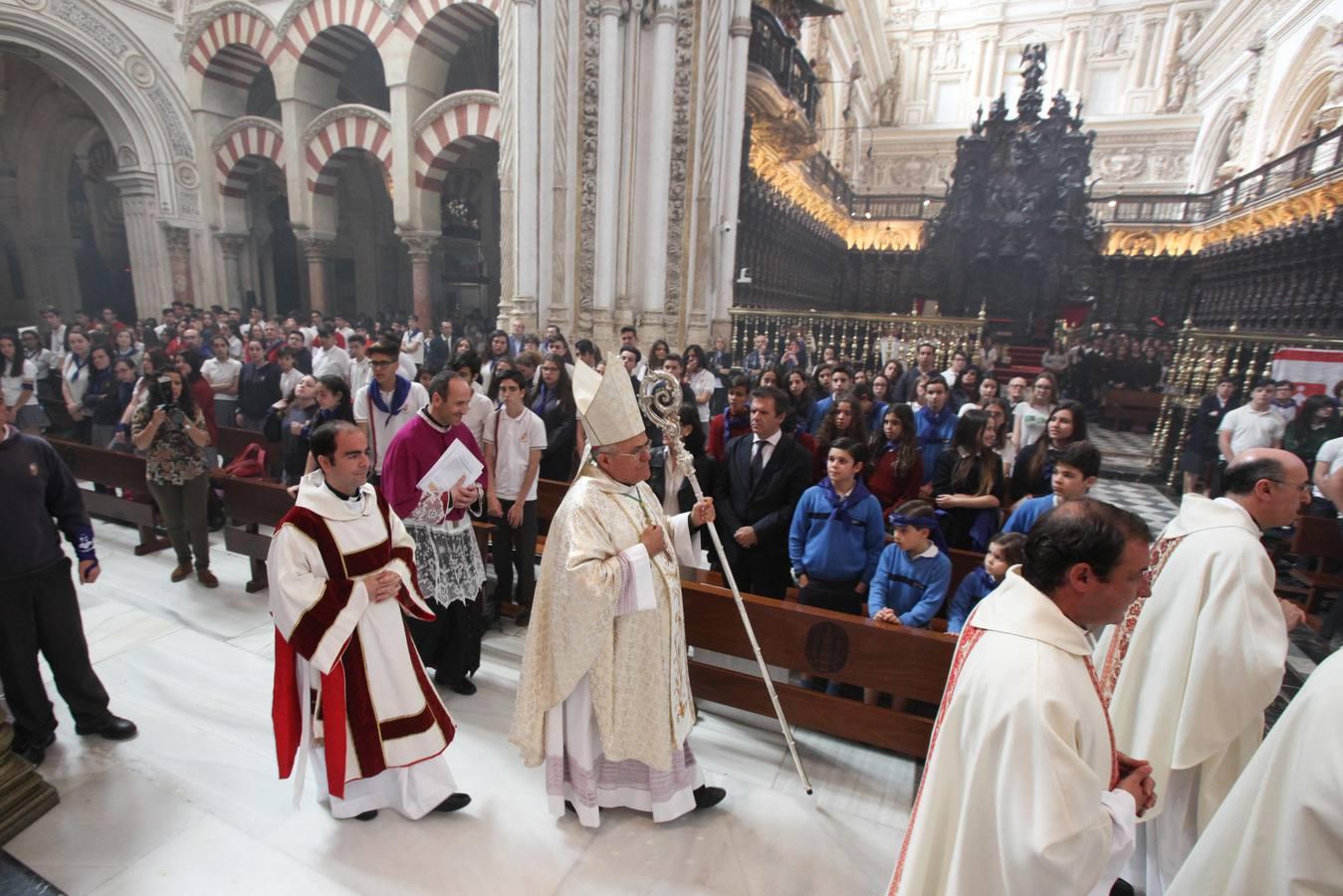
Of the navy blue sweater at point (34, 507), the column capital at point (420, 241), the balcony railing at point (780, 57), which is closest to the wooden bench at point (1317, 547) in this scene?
the navy blue sweater at point (34, 507)

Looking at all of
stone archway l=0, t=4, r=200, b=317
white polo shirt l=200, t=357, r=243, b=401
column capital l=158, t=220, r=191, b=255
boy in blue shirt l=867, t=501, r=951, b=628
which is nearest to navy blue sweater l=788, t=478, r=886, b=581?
boy in blue shirt l=867, t=501, r=951, b=628

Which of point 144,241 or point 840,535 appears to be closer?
point 840,535

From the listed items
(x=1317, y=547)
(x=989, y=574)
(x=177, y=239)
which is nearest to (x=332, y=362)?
(x=989, y=574)

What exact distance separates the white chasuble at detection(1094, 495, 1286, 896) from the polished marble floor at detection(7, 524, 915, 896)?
92 centimetres

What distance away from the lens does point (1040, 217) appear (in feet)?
62.2

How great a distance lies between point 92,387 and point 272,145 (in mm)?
9202

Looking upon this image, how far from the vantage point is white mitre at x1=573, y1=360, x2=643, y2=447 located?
6.77ft

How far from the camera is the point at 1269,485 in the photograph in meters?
2.06

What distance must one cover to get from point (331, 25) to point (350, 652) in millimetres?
13753

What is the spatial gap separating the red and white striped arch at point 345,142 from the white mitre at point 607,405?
476 inches

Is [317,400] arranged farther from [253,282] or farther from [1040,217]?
[1040,217]

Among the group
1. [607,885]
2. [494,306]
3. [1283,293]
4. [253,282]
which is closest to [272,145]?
[253,282]

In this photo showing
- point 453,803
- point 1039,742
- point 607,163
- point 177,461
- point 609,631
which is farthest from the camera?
point 607,163

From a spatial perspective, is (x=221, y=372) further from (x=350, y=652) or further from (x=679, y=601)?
(x=679, y=601)
